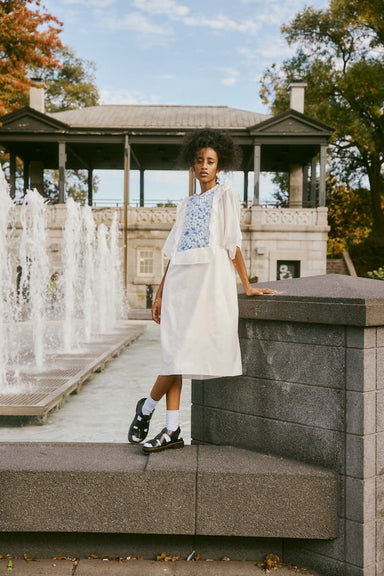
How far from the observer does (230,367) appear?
2.74 metres

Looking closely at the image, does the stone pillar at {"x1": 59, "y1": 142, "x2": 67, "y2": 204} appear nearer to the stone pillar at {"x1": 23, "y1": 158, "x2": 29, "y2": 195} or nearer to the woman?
the stone pillar at {"x1": 23, "y1": 158, "x2": 29, "y2": 195}

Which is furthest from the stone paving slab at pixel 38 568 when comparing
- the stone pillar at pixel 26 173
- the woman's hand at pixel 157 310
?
the stone pillar at pixel 26 173

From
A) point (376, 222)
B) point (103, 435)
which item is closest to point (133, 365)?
point (103, 435)

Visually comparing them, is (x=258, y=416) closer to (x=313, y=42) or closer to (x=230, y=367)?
(x=230, y=367)

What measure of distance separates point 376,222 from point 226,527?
89.7 feet

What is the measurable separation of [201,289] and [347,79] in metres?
25.1

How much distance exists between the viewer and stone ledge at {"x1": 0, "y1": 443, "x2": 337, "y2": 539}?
8.05 ft

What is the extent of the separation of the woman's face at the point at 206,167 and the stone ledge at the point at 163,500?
1.48 metres

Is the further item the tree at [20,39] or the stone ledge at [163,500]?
the tree at [20,39]

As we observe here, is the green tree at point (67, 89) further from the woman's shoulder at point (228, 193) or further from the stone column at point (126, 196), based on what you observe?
the woman's shoulder at point (228, 193)

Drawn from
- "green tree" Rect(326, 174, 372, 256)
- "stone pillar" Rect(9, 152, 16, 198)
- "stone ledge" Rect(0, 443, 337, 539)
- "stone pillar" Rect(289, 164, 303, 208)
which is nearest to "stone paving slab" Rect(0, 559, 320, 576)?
"stone ledge" Rect(0, 443, 337, 539)

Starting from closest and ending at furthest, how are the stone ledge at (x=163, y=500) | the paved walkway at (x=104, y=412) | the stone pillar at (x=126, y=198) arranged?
the stone ledge at (x=163, y=500)
the paved walkway at (x=104, y=412)
the stone pillar at (x=126, y=198)

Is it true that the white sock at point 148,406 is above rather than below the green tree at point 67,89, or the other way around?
below

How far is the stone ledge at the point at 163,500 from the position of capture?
246 centimetres
